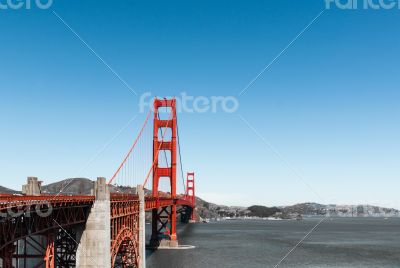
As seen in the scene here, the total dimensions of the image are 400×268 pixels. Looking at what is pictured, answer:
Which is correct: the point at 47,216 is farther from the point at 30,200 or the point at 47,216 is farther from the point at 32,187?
the point at 32,187

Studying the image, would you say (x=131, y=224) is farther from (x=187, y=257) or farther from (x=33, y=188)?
(x=187, y=257)

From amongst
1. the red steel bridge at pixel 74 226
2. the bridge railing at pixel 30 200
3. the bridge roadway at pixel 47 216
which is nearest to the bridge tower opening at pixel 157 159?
the red steel bridge at pixel 74 226

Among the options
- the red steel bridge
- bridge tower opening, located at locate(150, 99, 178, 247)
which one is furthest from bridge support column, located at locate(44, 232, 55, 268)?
bridge tower opening, located at locate(150, 99, 178, 247)

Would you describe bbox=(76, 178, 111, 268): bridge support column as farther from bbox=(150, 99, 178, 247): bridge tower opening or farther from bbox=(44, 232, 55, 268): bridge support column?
bbox=(150, 99, 178, 247): bridge tower opening

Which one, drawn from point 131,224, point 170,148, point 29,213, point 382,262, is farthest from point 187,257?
point 29,213

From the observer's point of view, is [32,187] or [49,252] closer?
[49,252]

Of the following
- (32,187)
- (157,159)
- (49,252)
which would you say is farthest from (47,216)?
(157,159)

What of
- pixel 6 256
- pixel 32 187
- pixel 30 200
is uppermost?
pixel 32 187

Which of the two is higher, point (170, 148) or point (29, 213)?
point (170, 148)
